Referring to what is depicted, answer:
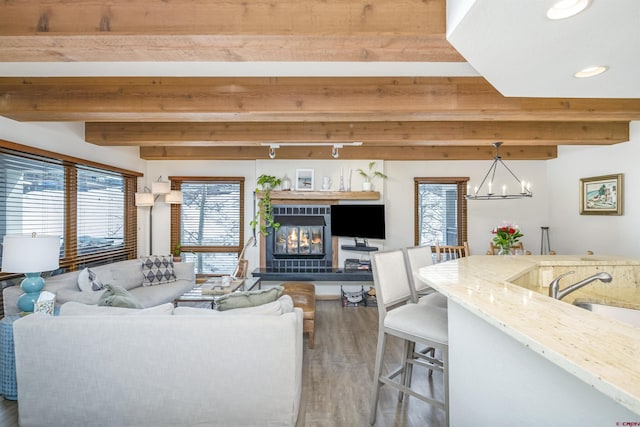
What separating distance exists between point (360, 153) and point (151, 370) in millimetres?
4195

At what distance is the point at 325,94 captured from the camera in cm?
288

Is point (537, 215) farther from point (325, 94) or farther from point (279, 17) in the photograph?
point (279, 17)

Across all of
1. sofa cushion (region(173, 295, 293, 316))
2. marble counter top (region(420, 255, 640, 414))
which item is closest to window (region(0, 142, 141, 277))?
sofa cushion (region(173, 295, 293, 316))

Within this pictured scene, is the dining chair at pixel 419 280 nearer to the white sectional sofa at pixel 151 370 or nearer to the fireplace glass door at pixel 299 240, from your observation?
the white sectional sofa at pixel 151 370

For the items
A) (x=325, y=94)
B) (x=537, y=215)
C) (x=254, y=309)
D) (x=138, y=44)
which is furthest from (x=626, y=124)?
(x=138, y=44)

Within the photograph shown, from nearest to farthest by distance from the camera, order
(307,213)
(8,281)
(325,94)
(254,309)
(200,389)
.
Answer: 1. (200,389)
2. (254,309)
3. (325,94)
4. (8,281)
5. (307,213)

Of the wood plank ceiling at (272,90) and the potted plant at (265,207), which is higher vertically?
the wood plank ceiling at (272,90)

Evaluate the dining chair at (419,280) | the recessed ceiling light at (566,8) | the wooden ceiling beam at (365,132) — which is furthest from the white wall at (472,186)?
the recessed ceiling light at (566,8)

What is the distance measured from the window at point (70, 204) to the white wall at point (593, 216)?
6.60 meters

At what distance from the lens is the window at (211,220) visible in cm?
561

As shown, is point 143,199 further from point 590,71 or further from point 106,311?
point 590,71

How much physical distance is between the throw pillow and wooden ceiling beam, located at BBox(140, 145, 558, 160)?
8.18ft

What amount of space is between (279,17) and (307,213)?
12.6ft

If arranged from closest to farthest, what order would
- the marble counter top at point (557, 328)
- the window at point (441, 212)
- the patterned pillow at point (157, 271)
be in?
1. the marble counter top at point (557, 328)
2. the patterned pillow at point (157, 271)
3. the window at point (441, 212)
